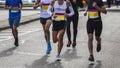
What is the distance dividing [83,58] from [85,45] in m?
2.81

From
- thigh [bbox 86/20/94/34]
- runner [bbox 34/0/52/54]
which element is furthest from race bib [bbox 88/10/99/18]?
runner [bbox 34/0/52/54]

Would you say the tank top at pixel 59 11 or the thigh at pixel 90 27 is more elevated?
the tank top at pixel 59 11

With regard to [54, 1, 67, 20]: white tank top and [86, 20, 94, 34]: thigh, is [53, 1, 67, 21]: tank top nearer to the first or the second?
[54, 1, 67, 20]: white tank top

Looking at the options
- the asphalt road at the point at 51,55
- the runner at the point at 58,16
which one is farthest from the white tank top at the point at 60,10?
the asphalt road at the point at 51,55

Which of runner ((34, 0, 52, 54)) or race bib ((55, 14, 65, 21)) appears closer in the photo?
race bib ((55, 14, 65, 21))

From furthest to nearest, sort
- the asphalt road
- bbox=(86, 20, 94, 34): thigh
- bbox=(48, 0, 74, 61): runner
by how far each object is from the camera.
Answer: bbox=(48, 0, 74, 61): runner
bbox=(86, 20, 94, 34): thigh
the asphalt road

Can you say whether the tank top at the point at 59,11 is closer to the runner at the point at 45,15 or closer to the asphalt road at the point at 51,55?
Answer: the runner at the point at 45,15

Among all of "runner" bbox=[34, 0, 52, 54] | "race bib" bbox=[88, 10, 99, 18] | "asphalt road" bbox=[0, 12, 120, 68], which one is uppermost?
"race bib" bbox=[88, 10, 99, 18]

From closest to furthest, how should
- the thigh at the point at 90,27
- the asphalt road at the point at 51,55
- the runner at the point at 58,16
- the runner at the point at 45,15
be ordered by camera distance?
1. the asphalt road at the point at 51,55
2. the thigh at the point at 90,27
3. the runner at the point at 58,16
4. the runner at the point at 45,15

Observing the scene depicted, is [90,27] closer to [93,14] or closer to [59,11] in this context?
[93,14]

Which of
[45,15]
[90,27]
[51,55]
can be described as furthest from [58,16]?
[51,55]

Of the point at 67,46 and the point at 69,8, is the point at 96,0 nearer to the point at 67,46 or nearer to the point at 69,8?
the point at 69,8

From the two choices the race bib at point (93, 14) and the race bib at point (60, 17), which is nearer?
the race bib at point (93, 14)

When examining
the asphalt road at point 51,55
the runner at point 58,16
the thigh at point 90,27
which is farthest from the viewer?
the runner at point 58,16
